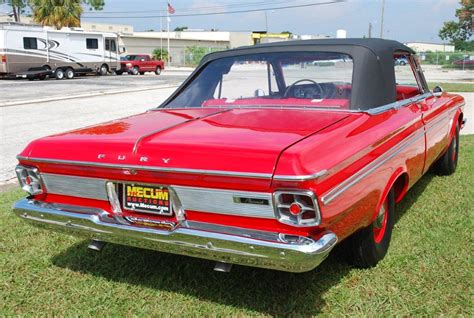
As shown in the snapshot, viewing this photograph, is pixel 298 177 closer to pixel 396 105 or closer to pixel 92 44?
pixel 396 105

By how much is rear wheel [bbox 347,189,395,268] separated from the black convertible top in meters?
0.69

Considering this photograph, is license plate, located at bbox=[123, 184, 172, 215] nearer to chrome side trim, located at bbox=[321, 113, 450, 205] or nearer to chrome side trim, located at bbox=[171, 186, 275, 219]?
chrome side trim, located at bbox=[171, 186, 275, 219]

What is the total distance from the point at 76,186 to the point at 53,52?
2643cm

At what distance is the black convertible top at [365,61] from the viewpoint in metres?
3.48

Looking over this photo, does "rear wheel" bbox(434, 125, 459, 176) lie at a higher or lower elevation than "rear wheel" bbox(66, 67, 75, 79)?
higher

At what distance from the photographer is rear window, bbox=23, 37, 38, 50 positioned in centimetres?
2545

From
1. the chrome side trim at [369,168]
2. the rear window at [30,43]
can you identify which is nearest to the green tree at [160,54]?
the rear window at [30,43]

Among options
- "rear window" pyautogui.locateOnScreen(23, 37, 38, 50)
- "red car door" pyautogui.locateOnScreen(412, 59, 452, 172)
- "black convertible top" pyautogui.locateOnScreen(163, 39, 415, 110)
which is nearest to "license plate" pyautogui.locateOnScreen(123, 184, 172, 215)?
"black convertible top" pyautogui.locateOnScreen(163, 39, 415, 110)

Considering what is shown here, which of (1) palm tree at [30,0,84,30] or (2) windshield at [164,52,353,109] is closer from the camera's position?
(2) windshield at [164,52,353,109]

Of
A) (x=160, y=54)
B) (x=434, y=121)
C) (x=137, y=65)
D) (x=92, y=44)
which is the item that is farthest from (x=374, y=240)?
(x=160, y=54)

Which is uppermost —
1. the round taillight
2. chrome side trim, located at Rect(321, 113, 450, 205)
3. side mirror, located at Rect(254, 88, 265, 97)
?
side mirror, located at Rect(254, 88, 265, 97)

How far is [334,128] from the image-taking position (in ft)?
9.51

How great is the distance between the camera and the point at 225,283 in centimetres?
327

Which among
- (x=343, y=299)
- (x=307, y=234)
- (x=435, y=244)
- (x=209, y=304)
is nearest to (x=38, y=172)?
(x=209, y=304)
